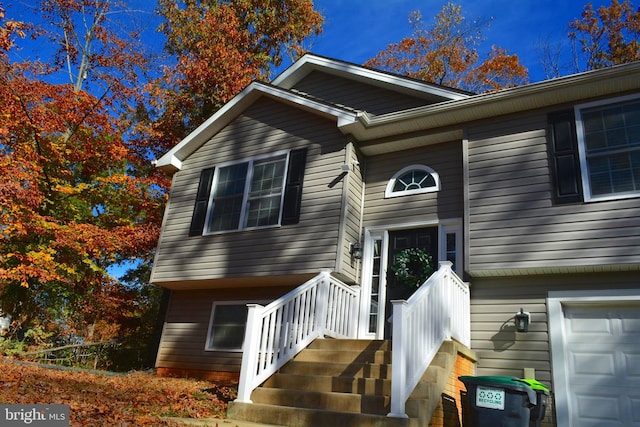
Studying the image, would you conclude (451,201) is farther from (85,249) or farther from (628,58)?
(628,58)

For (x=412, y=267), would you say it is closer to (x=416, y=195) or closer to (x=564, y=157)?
(x=416, y=195)

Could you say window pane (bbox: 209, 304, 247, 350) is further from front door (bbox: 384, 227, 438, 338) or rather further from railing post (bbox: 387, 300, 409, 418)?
railing post (bbox: 387, 300, 409, 418)

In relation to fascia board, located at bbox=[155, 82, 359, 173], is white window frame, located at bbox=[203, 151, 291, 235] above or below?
below

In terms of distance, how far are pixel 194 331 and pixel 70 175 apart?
6.69 metres

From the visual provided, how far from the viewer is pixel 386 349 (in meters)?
5.92

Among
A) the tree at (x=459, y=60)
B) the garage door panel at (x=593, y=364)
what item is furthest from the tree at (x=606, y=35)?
the garage door panel at (x=593, y=364)

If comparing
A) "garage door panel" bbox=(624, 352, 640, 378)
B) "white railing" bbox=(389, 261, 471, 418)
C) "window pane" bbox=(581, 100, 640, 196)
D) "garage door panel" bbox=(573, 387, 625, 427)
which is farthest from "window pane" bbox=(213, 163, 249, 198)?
"garage door panel" bbox=(624, 352, 640, 378)

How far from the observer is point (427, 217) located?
309 inches

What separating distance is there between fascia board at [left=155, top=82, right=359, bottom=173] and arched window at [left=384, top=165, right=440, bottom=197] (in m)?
1.30

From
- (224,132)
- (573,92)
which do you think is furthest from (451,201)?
(224,132)

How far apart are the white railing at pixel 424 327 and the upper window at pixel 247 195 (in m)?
3.60

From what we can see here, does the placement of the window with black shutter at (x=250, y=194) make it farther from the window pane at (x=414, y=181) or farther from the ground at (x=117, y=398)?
the ground at (x=117, y=398)

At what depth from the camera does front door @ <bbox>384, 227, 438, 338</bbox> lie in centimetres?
766

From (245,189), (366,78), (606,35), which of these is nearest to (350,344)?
(245,189)
